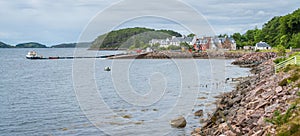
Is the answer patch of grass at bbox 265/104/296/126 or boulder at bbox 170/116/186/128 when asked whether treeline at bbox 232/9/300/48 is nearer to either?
boulder at bbox 170/116/186/128

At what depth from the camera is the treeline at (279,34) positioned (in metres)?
84.5

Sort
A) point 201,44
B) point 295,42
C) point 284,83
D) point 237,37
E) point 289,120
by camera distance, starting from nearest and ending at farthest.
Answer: point 289,120 → point 284,83 → point 295,42 → point 201,44 → point 237,37

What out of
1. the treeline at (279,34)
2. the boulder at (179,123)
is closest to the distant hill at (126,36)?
the boulder at (179,123)

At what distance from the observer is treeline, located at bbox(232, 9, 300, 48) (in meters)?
84.5

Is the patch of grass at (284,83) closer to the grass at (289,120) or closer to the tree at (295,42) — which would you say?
the grass at (289,120)

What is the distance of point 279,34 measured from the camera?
100m

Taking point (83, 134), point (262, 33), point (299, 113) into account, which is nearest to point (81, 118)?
point (83, 134)

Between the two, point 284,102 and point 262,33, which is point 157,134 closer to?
point 284,102

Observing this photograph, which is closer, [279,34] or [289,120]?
[289,120]

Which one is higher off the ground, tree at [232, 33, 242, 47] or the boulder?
tree at [232, 33, 242, 47]

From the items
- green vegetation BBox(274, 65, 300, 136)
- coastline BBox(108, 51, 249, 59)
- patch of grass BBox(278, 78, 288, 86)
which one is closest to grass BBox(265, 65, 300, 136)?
green vegetation BBox(274, 65, 300, 136)

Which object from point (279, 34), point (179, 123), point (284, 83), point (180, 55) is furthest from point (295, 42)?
point (179, 123)

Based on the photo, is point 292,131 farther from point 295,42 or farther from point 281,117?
point 295,42

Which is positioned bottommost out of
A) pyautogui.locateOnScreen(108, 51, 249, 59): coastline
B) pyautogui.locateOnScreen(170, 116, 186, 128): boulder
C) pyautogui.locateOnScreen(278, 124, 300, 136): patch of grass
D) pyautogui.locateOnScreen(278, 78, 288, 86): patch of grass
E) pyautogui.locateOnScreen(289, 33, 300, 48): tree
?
pyautogui.locateOnScreen(170, 116, 186, 128): boulder
